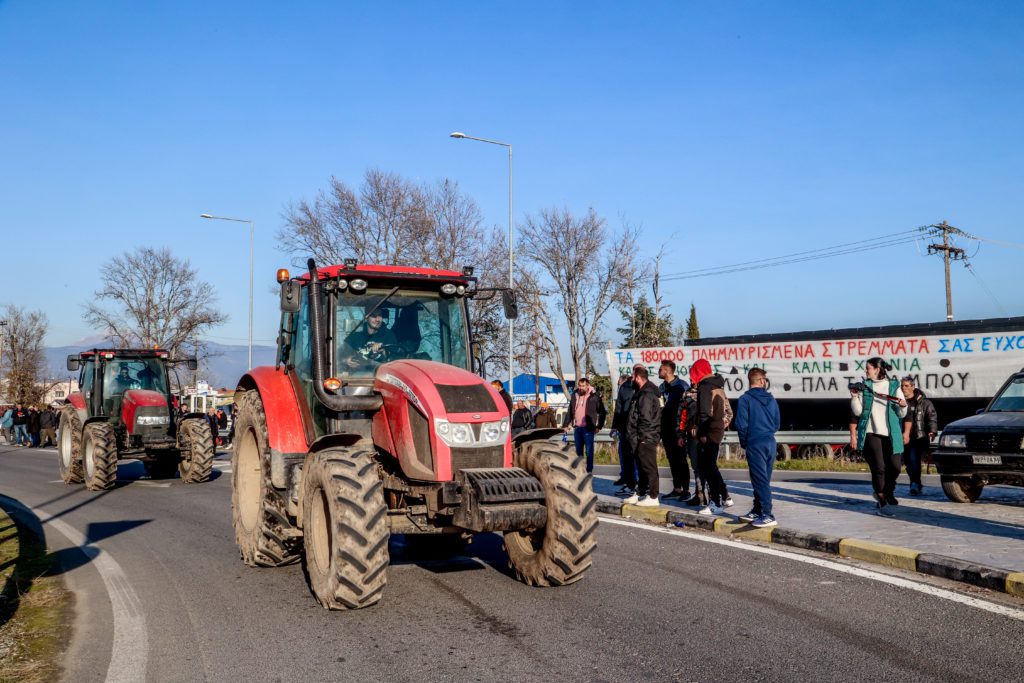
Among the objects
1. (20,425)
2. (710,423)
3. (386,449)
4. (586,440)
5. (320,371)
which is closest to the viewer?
(386,449)

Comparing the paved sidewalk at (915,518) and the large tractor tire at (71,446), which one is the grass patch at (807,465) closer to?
the paved sidewalk at (915,518)

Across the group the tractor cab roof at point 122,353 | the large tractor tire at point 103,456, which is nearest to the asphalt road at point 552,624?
the large tractor tire at point 103,456

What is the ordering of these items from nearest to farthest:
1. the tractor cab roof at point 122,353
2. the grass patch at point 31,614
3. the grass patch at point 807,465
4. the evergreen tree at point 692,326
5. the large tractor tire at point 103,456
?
the grass patch at point 31,614 < the large tractor tire at point 103,456 < the tractor cab roof at point 122,353 < the grass patch at point 807,465 < the evergreen tree at point 692,326

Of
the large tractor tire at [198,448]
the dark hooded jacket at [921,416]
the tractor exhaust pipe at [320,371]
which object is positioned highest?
the tractor exhaust pipe at [320,371]

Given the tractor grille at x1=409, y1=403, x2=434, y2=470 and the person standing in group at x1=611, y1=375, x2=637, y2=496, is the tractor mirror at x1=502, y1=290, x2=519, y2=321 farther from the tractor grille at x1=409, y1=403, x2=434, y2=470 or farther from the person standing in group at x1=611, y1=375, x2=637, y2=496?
the person standing in group at x1=611, y1=375, x2=637, y2=496

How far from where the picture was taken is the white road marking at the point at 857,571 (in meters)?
6.59

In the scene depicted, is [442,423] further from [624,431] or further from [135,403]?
[135,403]

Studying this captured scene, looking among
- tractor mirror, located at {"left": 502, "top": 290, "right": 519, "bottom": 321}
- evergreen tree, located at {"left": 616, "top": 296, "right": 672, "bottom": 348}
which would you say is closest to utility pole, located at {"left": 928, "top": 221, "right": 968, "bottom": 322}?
evergreen tree, located at {"left": 616, "top": 296, "right": 672, "bottom": 348}

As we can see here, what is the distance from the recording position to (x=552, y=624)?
20.6 ft

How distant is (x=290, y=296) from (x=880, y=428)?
745 centimetres

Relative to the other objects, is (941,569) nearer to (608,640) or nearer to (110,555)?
(608,640)

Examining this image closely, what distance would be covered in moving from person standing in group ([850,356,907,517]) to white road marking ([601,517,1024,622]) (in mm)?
2581

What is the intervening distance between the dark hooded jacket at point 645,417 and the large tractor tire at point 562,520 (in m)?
4.98

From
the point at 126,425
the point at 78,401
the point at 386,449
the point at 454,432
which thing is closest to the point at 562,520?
the point at 454,432
